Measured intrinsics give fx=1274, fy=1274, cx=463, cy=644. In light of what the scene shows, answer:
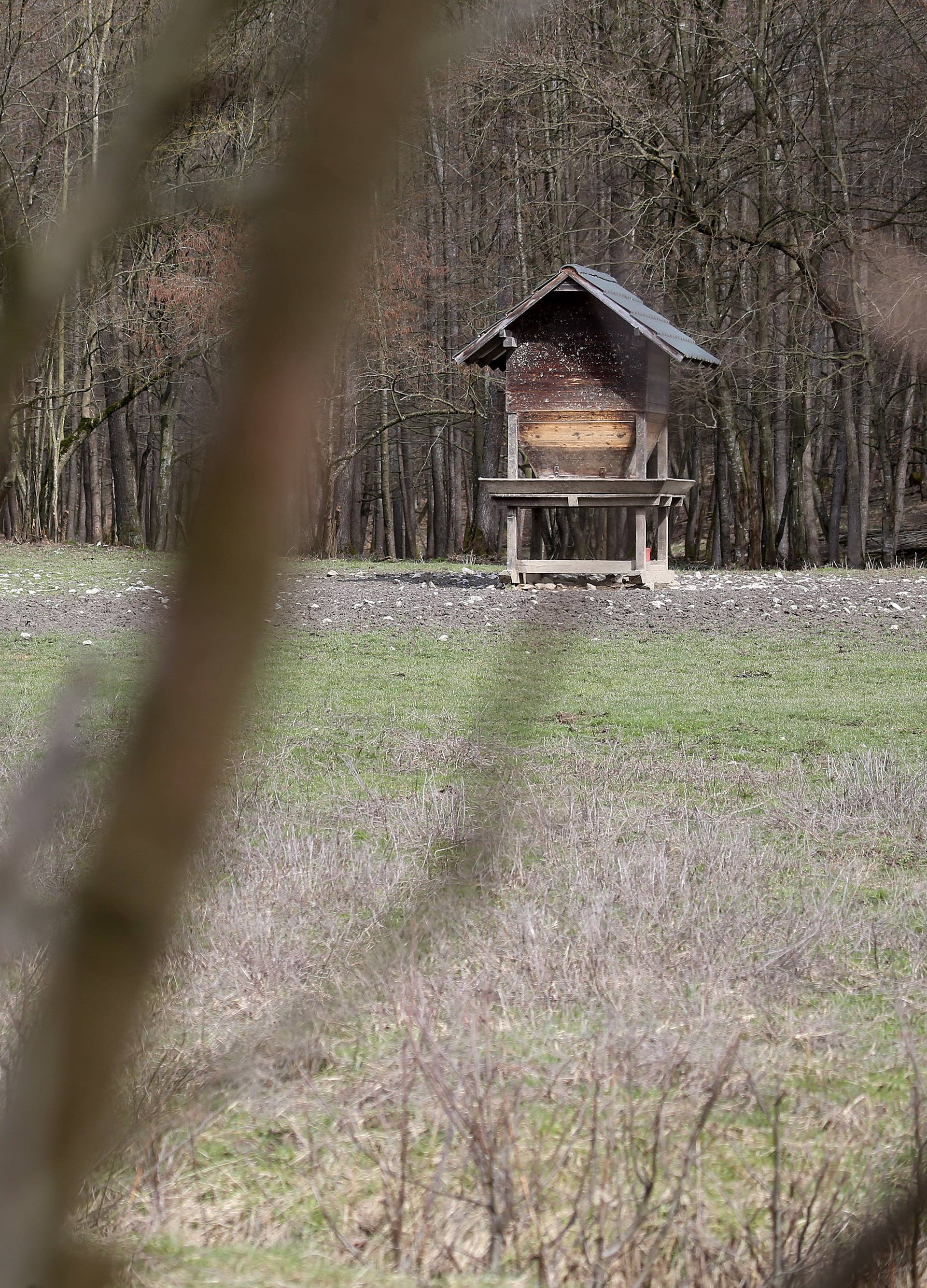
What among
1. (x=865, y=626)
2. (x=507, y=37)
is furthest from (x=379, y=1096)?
(x=865, y=626)

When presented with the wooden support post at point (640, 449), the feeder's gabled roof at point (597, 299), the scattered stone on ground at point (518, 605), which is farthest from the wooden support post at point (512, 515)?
the wooden support post at point (640, 449)

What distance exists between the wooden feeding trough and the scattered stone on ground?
1131 mm

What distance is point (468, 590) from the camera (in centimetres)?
1733

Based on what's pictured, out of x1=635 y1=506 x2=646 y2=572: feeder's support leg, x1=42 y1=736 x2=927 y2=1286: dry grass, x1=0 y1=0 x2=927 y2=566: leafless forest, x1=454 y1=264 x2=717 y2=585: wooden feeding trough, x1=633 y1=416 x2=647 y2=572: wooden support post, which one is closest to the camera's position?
x1=42 y1=736 x2=927 y2=1286: dry grass

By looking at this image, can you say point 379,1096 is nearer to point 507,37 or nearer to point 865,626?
point 507,37

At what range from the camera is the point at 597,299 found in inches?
682

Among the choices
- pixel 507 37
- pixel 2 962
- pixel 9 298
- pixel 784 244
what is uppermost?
pixel 784 244

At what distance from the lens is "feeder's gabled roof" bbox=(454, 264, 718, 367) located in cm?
1636

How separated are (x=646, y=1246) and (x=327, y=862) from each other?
2399 millimetres

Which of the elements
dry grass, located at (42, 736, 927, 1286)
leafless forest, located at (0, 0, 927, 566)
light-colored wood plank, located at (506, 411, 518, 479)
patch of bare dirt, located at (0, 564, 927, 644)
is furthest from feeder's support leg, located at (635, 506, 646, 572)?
dry grass, located at (42, 736, 927, 1286)

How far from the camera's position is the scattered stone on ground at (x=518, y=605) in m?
13.5

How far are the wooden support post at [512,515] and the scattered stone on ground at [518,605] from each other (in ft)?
1.10

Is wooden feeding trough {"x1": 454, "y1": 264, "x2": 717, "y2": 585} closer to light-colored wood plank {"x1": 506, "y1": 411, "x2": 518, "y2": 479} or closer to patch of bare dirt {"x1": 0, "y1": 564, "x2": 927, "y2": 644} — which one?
light-colored wood plank {"x1": 506, "y1": 411, "x2": 518, "y2": 479}

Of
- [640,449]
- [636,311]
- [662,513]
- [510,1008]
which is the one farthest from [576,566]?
[510,1008]
